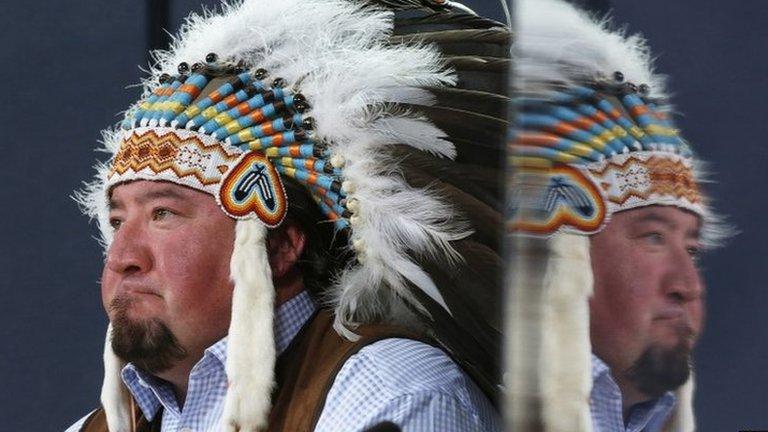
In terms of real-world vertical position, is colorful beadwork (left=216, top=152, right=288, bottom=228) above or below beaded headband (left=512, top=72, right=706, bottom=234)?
below

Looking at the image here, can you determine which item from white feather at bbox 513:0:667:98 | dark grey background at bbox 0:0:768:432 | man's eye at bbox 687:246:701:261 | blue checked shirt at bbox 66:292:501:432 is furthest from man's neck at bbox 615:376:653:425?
dark grey background at bbox 0:0:768:432

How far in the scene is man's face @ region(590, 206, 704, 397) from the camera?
88cm

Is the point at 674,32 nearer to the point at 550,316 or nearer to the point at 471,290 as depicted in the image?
the point at 550,316

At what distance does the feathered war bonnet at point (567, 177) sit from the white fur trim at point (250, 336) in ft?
3.25

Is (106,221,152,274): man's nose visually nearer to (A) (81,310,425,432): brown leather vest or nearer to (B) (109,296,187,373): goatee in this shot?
(B) (109,296,187,373): goatee

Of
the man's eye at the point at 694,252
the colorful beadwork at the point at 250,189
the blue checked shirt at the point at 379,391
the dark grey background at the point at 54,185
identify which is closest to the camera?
the man's eye at the point at 694,252

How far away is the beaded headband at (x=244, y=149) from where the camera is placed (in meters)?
2.01

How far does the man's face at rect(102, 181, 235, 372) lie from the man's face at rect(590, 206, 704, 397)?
115 centimetres

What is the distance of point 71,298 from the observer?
225 cm

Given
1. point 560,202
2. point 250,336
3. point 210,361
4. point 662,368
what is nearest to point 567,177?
point 560,202

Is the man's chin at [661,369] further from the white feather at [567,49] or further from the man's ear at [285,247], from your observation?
the man's ear at [285,247]

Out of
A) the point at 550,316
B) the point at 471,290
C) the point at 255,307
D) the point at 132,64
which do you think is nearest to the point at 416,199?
the point at 471,290

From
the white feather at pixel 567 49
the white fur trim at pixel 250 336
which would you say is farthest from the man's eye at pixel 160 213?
the white feather at pixel 567 49

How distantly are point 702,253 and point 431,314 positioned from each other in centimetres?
115
